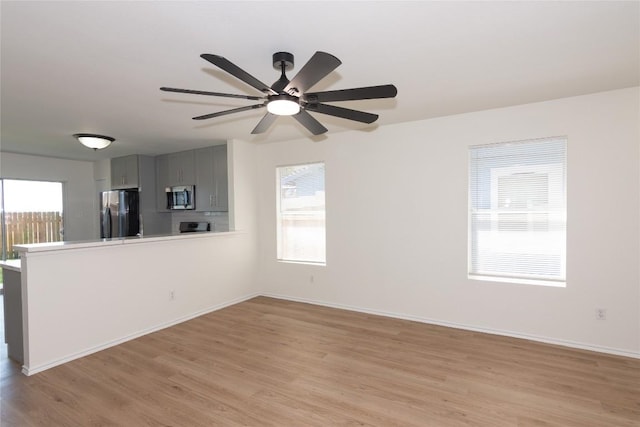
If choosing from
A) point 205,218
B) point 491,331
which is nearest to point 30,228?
point 205,218

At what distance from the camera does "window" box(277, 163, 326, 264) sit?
189 inches

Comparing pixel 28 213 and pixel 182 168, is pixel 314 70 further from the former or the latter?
pixel 28 213

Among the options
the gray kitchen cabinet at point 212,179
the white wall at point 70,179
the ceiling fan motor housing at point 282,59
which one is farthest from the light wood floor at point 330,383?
the white wall at point 70,179

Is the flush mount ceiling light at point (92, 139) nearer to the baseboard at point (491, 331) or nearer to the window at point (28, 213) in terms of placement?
the window at point (28, 213)

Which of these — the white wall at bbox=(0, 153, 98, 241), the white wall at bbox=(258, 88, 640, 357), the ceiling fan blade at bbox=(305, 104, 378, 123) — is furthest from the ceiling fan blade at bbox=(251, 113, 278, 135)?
the white wall at bbox=(0, 153, 98, 241)

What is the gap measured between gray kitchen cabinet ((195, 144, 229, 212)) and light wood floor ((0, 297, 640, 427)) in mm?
2238

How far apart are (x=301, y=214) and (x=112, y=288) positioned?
260 cm

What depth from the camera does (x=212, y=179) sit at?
17.4 ft

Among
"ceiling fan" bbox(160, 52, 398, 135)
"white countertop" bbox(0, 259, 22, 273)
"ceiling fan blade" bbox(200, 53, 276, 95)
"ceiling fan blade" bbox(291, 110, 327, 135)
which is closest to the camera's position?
"ceiling fan blade" bbox(200, 53, 276, 95)

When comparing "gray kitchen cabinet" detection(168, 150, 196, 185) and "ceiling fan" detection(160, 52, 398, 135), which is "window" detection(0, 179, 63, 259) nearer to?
"gray kitchen cabinet" detection(168, 150, 196, 185)

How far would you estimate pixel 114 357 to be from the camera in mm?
3053

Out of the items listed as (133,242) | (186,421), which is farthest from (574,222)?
(133,242)

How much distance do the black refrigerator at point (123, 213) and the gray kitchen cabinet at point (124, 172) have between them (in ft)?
0.66

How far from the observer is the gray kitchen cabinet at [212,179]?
16.9 feet
